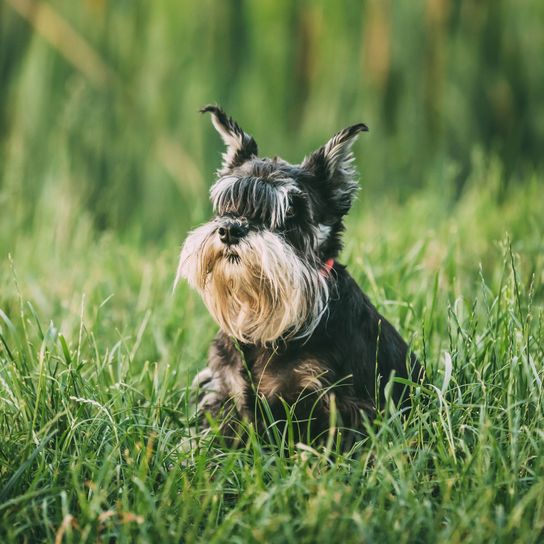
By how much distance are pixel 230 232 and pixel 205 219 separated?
254 cm

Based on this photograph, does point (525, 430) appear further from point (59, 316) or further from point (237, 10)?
point (237, 10)

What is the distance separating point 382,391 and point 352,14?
17.7 ft

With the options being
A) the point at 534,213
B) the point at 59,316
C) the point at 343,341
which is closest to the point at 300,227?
the point at 343,341

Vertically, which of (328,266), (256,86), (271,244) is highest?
(256,86)

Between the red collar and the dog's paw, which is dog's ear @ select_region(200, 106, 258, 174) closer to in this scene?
the red collar

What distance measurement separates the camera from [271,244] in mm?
3564

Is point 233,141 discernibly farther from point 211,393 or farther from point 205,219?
point 205,219

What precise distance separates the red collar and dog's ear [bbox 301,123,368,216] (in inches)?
9.8

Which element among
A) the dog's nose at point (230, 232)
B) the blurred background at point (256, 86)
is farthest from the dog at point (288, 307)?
the blurred background at point (256, 86)

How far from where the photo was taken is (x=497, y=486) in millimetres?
2896

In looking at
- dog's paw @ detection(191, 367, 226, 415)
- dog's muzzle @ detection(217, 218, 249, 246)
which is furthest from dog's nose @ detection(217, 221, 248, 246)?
dog's paw @ detection(191, 367, 226, 415)

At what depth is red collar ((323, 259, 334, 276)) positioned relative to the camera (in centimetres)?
382

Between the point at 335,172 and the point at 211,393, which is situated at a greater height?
the point at 335,172

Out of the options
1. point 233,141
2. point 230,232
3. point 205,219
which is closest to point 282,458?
point 230,232
